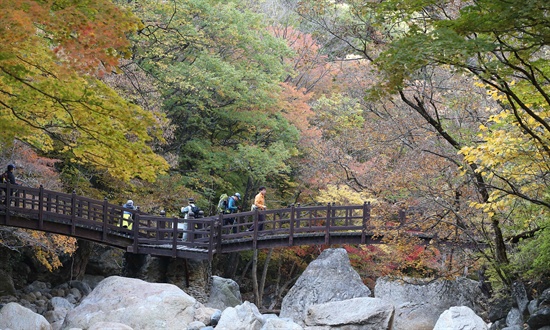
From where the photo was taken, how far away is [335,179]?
840 inches

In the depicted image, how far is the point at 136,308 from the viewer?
1398 cm

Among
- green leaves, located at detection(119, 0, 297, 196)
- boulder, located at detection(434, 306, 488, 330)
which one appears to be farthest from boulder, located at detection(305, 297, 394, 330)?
green leaves, located at detection(119, 0, 297, 196)

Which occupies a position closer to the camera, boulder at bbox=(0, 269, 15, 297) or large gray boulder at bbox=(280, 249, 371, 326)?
boulder at bbox=(0, 269, 15, 297)

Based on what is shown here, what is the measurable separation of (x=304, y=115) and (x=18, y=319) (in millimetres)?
14900

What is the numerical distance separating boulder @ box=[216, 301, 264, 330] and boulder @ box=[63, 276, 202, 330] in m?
1.13

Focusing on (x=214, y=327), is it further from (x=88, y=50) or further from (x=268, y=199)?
(x=268, y=199)

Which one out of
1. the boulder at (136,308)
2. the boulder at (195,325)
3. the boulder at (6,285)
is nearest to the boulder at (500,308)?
the boulder at (195,325)

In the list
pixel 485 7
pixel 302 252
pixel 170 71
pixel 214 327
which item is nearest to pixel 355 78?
pixel 170 71

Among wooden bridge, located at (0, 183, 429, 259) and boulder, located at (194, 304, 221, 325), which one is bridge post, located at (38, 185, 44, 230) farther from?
boulder, located at (194, 304, 221, 325)

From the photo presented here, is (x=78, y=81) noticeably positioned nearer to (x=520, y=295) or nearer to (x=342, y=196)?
(x=520, y=295)

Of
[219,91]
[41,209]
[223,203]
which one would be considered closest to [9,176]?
[41,209]

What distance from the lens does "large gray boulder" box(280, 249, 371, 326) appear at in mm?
19031

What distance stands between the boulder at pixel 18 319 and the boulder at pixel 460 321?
787 cm

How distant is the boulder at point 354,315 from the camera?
15.3m
